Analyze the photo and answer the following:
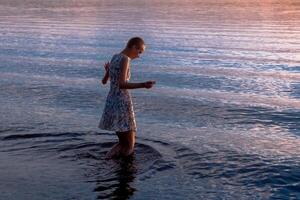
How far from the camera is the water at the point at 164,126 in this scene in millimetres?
8084

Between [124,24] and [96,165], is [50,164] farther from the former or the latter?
[124,24]

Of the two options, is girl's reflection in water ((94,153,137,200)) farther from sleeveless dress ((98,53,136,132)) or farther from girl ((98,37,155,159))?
sleeveless dress ((98,53,136,132))

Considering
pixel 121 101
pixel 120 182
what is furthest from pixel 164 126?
pixel 120 182

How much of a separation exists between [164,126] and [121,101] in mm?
2263

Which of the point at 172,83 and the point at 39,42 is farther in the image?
the point at 39,42

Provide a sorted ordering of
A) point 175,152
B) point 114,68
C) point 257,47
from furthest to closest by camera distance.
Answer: point 257,47 < point 175,152 < point 114,68

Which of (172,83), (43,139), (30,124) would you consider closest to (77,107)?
(30,124)

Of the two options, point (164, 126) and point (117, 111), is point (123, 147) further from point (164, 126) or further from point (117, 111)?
point (164, 126)

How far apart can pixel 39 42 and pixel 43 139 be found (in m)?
16.0

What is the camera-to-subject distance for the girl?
865cm

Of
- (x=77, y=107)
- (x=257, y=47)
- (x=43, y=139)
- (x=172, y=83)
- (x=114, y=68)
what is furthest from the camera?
(x=257, y=47)

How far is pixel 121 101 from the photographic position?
894 centimetres

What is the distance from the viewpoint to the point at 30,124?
11156mm

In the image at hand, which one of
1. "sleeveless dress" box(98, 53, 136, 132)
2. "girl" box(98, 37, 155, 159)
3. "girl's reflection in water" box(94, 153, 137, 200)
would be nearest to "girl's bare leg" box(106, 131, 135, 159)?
"girl" box(98, 37, 155, 159)
